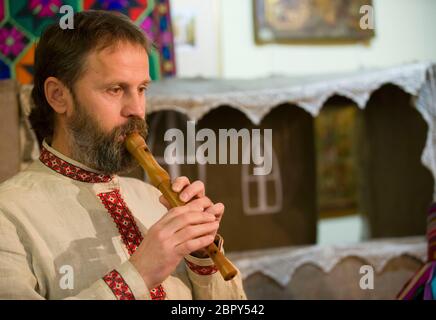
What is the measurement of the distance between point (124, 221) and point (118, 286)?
0.94 feet

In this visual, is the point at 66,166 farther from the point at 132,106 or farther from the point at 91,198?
the point at 132,106

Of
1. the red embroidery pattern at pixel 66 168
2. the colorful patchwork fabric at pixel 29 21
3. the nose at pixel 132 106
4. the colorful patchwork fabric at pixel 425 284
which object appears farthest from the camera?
the colorful patchwork fabric at pixel 29 21

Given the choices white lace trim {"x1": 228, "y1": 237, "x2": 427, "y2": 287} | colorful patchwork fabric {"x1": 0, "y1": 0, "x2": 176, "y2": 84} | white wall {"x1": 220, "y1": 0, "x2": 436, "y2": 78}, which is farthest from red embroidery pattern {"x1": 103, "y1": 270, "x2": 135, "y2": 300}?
white wall {"x1": 220, "y1": 0, "x2": 436, "y2": 78}

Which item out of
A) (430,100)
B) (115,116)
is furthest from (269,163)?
(115,116)

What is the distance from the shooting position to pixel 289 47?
3.62 m

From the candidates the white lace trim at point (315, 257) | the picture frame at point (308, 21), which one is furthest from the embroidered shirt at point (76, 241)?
the picture frame at point (308, 21)

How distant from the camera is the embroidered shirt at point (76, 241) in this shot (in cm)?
112

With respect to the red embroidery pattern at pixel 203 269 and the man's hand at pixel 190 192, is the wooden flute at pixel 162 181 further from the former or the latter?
the red embroidery pattern at pixel 203 269

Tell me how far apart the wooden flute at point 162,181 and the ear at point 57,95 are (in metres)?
0.21

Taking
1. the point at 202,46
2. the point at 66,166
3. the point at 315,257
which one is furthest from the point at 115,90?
the point at 202,46

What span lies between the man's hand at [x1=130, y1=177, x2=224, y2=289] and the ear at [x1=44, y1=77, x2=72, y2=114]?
41 cm

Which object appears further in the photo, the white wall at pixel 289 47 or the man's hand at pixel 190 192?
the white wall at pixel 289 47

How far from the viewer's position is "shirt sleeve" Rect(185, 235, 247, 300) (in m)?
1.35

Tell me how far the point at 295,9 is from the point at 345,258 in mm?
1665
